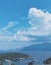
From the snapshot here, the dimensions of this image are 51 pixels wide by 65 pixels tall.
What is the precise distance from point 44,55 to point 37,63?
20 centimetres

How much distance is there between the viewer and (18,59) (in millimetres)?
3490

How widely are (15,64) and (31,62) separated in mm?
304

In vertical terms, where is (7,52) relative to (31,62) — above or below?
above

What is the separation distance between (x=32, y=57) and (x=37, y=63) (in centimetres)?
15

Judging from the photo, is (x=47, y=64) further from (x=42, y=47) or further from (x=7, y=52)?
(x=7, y=52)

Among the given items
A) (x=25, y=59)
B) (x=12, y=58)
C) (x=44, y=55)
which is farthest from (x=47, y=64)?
(x=12, y=58)

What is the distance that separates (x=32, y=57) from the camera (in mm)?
3484

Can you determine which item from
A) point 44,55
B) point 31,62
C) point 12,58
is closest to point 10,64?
point 12,58

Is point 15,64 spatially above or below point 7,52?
below

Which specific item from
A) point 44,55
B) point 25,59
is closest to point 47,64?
point 44,55

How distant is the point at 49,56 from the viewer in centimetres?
354

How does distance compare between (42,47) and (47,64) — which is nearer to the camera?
(47,64)

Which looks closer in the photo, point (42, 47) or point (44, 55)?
point (44, 55)

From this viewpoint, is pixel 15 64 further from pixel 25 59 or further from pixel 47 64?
pixel 47 64
